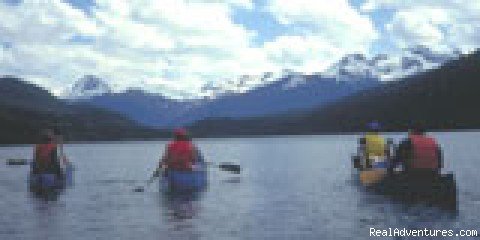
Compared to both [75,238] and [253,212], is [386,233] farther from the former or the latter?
[75,238]

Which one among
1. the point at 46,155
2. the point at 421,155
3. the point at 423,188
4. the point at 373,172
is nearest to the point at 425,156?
the point at 421,155

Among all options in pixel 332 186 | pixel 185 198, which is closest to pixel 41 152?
pixel 185 198

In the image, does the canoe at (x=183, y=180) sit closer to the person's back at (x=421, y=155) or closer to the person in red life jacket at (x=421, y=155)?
the person in red life jacket at (x=421, y=155)

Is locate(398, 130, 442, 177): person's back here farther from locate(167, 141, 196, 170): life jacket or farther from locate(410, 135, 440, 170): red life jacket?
locate(167, 141, 196, 170): life jacket

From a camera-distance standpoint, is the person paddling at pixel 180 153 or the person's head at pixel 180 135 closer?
the person's head at pixel 180 135

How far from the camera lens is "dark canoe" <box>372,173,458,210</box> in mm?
29359

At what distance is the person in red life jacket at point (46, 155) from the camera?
130ft

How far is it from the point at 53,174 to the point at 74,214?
1032 centimetres

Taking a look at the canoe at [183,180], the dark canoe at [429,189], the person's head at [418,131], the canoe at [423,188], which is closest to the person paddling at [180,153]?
the canoe at [183,180]

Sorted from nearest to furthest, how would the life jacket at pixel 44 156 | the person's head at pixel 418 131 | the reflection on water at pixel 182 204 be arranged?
the person's head at pixel 418 131 → the reflection on water at pixel 182 204 → the life jacket at pixel 44 156

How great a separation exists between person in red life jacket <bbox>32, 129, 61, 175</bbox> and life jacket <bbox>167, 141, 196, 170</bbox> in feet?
22.7

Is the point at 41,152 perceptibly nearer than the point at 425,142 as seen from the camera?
No

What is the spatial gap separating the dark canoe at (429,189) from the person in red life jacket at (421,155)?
0.36 metres

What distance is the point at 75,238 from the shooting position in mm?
24625
